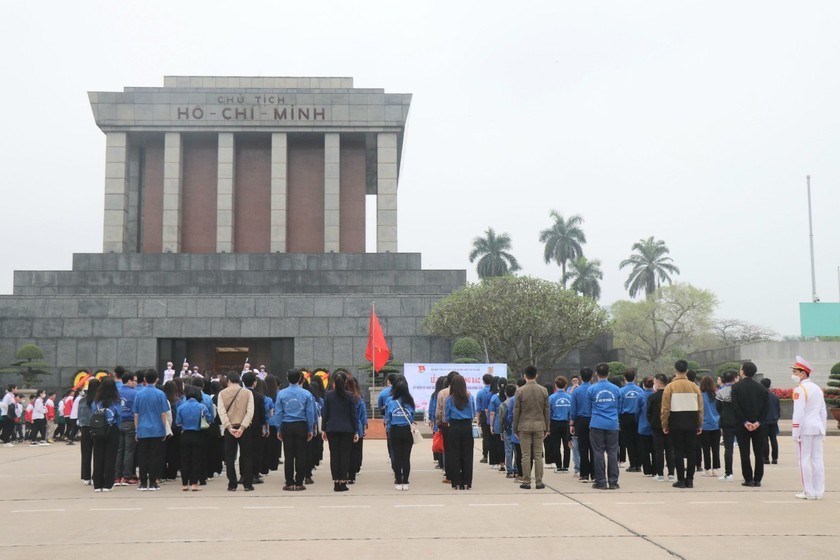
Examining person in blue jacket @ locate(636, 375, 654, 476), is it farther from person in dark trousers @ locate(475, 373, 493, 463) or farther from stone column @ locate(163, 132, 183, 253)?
stone column @ locate(163, 132, 183, 253)

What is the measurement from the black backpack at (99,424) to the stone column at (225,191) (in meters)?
29.4

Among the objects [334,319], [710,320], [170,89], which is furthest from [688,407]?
[710,320]

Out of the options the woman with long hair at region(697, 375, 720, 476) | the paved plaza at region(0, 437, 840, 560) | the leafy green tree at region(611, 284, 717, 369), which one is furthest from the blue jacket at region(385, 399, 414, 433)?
the leafy green tree at region(611, 284, 717, 369)

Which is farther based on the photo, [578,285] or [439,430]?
[578,285]

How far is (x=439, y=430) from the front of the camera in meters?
14.4

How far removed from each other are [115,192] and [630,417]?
3271cm

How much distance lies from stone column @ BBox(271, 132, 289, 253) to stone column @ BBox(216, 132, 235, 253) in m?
1.96

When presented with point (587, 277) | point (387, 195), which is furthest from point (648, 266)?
point (387, 195)

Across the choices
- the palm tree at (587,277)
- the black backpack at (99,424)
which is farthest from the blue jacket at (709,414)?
the palm tree at (587,277)

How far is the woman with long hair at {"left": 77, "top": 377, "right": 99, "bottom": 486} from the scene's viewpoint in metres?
13.0

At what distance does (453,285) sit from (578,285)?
43911mm

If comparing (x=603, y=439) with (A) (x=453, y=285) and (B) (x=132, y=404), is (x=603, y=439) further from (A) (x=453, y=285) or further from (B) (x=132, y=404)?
→ (A) (x=453, y=285)

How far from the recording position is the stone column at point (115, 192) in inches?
1612

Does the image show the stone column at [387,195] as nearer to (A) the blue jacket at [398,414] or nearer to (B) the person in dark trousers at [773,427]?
(B) the person in dark trousers at [773,427]
